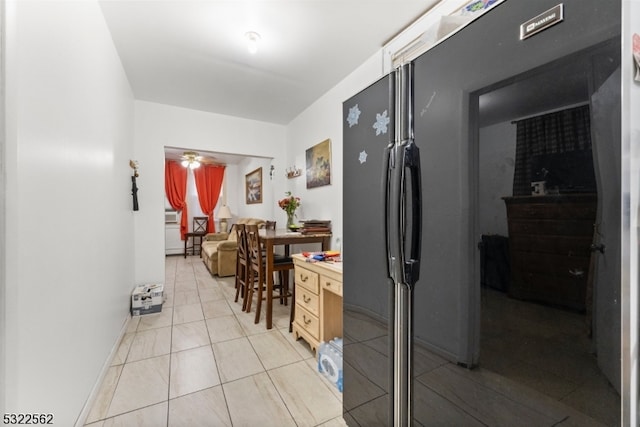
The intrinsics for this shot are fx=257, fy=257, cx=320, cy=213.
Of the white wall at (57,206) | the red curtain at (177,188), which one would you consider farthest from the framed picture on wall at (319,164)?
the red curtain at (177,188)

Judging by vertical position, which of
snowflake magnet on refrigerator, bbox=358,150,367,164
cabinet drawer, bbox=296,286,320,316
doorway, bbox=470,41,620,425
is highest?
snowflake magnet on refrigerator, bbox=358,150,367,164

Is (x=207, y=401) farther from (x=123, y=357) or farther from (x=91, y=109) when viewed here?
(x=91, y=109)

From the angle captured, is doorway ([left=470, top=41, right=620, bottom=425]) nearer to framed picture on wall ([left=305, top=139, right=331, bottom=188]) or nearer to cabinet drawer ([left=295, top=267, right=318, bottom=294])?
cabinet drawer ([left=295, top=267, right=318, bottom=294])

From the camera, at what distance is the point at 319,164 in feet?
10.3

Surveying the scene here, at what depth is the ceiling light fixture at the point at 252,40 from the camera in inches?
79.2

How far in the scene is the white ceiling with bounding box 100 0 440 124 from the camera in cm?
177

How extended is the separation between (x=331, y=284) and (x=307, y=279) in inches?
15.4

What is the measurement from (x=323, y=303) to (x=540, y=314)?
153 cm

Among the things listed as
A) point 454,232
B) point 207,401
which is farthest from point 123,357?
point 454,232

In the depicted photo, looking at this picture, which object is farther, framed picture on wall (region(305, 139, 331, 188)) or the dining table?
framed picture on wall (region(305, 139, 331, 188))

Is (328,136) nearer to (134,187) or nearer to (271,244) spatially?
(271,244)

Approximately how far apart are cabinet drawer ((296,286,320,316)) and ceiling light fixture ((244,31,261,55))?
2.07m

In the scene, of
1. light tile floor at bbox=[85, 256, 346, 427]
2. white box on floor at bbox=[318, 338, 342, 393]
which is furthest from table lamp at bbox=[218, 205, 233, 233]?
white box on floor at bbox=[318, 338, 342, 393]

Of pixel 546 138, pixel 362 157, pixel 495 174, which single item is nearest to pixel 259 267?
pixel 362 157
